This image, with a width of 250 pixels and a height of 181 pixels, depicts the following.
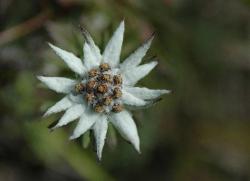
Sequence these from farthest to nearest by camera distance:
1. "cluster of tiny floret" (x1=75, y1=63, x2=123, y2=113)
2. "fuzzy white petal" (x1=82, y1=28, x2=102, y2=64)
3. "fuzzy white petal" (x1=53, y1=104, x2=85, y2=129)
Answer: "cluster of tiny floret" (x1=75, y1=63, x2=123, y2=113)
"fuzzy white petal" (x1=82, y1=28, x2=102, y2=64)
"fuzzy white petal" (x1=53, y1=104, x2=85, y2=129)

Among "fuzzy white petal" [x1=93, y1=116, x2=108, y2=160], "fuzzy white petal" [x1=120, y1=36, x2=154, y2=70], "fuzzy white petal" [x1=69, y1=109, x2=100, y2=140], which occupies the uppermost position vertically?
"fuzzy white petal" [x1=120, y1=36, x2=154, y2=70]

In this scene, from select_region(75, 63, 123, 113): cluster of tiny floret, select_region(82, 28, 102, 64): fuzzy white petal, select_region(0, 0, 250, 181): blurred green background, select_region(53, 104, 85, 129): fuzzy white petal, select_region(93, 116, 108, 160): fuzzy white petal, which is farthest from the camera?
select_region(0, 0, 250, 181): blurred green background

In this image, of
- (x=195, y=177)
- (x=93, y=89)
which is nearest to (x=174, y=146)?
(x=195, y=177)

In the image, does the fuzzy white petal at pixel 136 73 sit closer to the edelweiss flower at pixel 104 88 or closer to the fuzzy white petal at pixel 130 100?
the edelweiss flower at pixel 104 88

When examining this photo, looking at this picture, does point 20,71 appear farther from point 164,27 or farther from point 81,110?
point 81,110

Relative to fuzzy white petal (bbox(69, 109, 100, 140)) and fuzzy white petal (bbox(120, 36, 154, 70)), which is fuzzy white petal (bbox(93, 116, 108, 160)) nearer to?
fuzzy white petal (bbox(69, 109, 100, 140))

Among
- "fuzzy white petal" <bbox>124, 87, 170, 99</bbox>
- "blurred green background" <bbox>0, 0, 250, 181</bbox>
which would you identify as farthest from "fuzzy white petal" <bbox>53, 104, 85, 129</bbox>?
"blurred green background" <bbox>0, 0, 250, 181</bbox>
